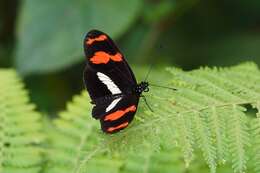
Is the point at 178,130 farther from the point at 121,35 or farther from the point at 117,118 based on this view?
the point at 121,35

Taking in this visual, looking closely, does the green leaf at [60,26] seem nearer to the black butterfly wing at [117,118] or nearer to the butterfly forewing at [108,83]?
the butterfly forewing at [108,83]

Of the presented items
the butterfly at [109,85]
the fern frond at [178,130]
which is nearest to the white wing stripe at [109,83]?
the butterfly at [109,85]

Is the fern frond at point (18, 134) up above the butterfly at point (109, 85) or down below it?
below

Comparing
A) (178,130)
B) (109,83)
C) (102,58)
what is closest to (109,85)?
(109,83)

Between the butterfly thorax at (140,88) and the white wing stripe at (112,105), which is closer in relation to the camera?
the white wing stripe at (112,105)

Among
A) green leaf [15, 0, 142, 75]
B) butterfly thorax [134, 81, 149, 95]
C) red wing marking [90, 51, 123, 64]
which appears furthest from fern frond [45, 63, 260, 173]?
green leaf [15, 0, 142, 75]

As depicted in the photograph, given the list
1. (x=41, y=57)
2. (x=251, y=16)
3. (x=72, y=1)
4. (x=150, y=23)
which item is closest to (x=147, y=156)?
(x=41, y=57)
